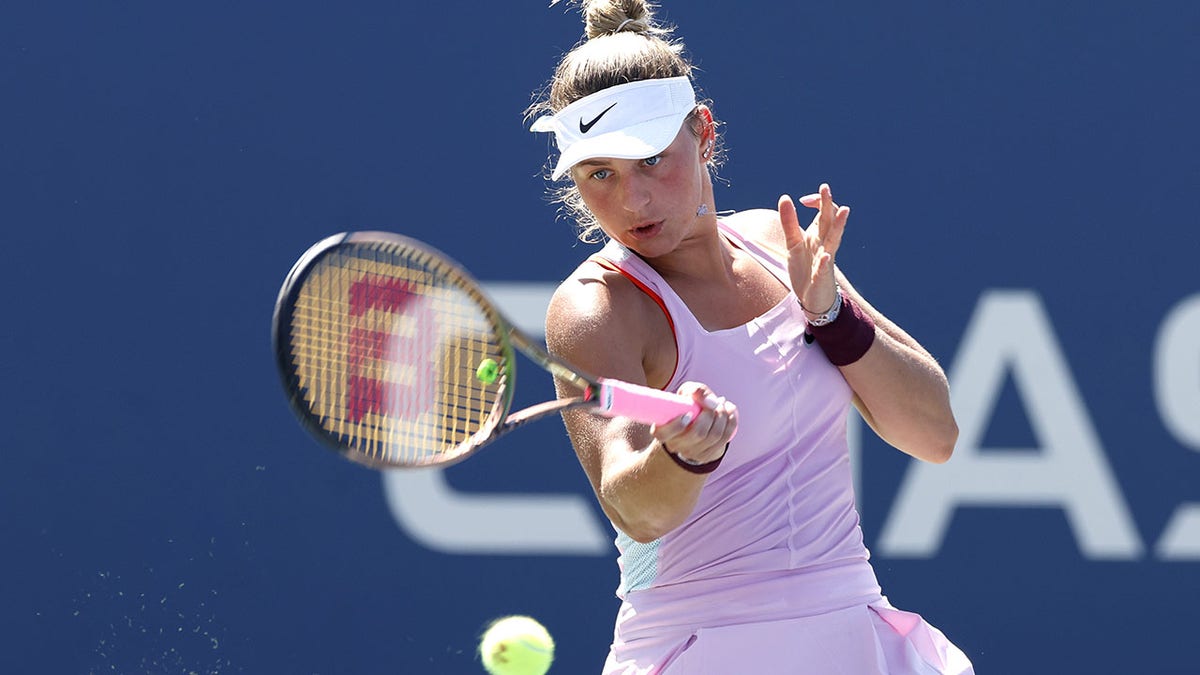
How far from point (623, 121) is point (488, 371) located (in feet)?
1.30

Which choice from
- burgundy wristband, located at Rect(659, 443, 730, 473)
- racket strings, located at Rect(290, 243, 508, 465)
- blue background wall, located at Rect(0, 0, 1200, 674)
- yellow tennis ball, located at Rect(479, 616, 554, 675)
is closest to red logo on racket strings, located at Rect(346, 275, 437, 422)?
racket strings, located at Rect(290, 243, 508, 465)

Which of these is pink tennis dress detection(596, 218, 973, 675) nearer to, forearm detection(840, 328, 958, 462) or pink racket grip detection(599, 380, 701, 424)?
forearm detection(840, 328, 958, 462)

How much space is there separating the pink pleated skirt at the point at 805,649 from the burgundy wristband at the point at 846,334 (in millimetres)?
339

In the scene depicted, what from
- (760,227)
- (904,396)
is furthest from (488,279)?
(904,396)

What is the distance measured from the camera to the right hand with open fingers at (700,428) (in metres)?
1.79

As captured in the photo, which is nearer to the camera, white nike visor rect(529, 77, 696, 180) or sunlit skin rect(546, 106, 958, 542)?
sunlit skin rect(546, 106, 958, 542)

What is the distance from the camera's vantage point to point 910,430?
2.22 meters

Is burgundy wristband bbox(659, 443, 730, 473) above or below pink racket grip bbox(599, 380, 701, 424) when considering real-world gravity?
below

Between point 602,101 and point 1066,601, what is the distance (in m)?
2.16

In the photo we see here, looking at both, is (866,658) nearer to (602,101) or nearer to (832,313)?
(832,313)

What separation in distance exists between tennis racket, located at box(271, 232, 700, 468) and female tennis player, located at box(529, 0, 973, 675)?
0.09 m

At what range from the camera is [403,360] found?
2.11 m

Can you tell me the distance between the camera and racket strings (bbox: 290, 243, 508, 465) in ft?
6.30

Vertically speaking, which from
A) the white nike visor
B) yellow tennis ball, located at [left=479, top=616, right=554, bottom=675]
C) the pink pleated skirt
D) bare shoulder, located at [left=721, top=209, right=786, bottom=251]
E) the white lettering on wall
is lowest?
yellow tennis ball, located at [left=479, top=616, right=554, bottom=675]
